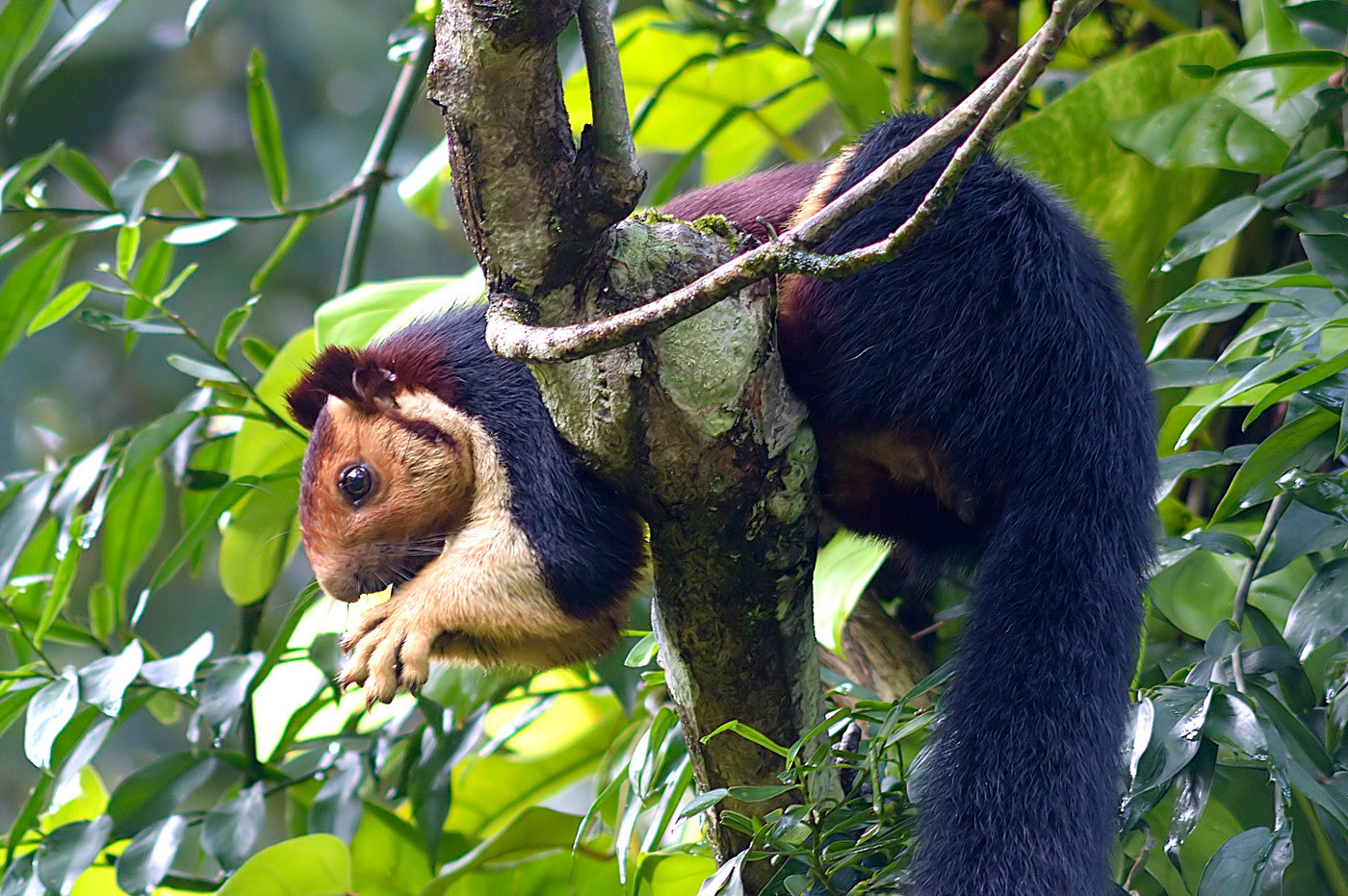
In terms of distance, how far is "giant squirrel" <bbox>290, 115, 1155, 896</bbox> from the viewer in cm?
86

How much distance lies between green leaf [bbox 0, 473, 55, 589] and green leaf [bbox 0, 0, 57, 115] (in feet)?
1.60

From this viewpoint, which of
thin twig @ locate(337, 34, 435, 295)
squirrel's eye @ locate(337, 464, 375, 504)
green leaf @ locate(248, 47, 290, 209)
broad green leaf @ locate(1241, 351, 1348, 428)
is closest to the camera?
broad green leaf @ locate(1241, 351, 1348, 428)

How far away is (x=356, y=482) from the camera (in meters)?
1.23

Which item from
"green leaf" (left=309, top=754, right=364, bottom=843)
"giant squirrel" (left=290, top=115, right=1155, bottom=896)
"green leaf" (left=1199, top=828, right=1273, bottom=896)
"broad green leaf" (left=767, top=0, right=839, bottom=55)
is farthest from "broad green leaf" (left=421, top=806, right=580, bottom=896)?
"broad green leaf" (left=767, top=0, right=839, bottom=55)

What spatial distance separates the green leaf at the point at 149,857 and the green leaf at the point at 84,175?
70cm

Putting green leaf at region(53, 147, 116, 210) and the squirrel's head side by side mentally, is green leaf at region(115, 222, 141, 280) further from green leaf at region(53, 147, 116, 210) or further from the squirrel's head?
the squirrel's head

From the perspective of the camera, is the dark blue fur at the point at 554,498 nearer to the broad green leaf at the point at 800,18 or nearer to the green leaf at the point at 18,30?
the broad green leaf at the point at 800,18

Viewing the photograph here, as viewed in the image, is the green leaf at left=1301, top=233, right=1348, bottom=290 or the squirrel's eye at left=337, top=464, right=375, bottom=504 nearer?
the green leaf at left=1301, top=233, right=1348, bottom=290

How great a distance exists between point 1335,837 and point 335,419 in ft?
3.20

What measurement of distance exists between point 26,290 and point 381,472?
0.60m

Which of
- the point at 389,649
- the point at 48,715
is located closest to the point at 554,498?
the point at 389,649

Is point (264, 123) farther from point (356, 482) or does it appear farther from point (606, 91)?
point (606, 91)

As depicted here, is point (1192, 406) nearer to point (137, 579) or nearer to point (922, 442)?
point (922, 442)

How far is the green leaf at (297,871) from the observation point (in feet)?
3.71
